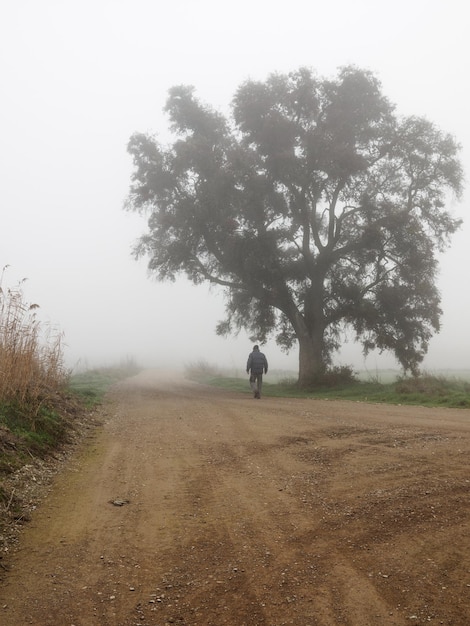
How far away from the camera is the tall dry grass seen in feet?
30.6

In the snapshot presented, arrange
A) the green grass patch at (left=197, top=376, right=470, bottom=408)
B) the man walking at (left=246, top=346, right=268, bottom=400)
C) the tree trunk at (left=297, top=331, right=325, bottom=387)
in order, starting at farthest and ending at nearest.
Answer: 1. the tree trunk at (left=297, top=331, right=325, bottom=387)
2. the man walking at (left=246, top=346, right=268, bottom=400)
3. the green grass patch at (left=197, top=376, right=470, bottom=408)

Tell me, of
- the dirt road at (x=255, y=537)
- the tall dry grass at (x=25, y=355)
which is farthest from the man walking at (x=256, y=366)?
the dirt road at (x=255, y=537)

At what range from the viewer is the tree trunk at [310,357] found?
73.4 feet

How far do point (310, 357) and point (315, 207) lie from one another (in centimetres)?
708

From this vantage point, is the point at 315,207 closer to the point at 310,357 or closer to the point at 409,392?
the point at 310,357

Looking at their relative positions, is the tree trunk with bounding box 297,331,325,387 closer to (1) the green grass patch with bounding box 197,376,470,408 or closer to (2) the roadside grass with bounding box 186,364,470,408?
(2) the roadside grass with bounding box 186,364,470,408

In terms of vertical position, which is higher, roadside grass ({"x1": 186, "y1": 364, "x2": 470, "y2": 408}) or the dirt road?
roadside grass ({"x1": 186, "y1": 364, "x2": 470, "y2": 408})

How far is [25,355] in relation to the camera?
9977mm

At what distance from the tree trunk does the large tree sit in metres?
0.05

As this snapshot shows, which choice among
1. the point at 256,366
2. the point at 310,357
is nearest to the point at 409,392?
the point at 256,366

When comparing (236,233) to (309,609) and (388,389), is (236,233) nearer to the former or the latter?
(388,389)

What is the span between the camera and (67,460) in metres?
8.02

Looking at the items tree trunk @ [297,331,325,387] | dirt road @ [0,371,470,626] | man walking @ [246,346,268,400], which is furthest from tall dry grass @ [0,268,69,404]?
tree trunk @ [297,331,325,387]

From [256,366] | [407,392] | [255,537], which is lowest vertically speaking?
[255,537]
